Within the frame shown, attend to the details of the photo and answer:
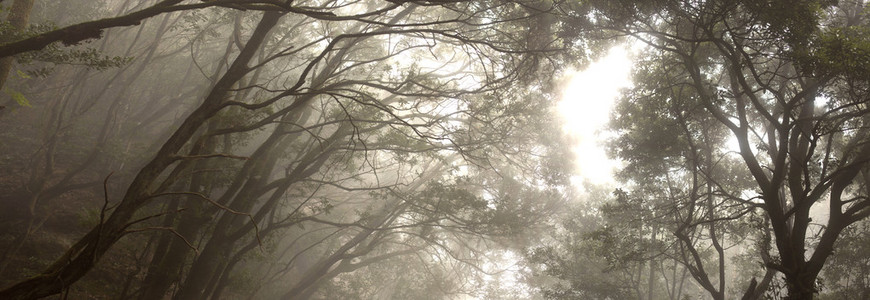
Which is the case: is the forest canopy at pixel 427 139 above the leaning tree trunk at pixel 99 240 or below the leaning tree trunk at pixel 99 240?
above

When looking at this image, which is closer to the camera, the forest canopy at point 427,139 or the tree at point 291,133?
the tree at point 291,133

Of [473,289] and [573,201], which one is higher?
[573,201]

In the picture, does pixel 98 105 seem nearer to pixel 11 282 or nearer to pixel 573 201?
pixel 11 282

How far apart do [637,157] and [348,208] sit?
49.1 ft

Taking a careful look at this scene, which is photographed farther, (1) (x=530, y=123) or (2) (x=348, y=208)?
(2) (x=348, y=208)

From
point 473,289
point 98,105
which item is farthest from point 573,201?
point 98,105

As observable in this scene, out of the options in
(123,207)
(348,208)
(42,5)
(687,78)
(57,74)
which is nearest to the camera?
(123,207)

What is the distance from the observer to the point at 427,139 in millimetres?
9688

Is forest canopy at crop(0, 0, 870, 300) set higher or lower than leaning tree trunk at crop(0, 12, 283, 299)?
higher

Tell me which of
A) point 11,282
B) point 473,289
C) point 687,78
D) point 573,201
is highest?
point 573,201

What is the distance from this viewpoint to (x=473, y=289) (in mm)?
24047

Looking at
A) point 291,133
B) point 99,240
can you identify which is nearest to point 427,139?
point 291,133

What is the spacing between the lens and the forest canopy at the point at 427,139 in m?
5.11

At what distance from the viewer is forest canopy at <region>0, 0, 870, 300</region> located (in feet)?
16.8
